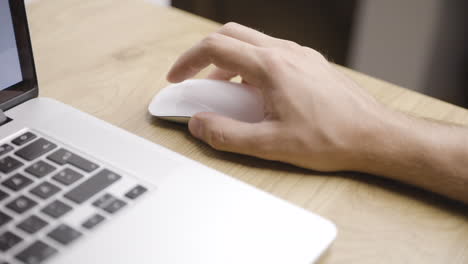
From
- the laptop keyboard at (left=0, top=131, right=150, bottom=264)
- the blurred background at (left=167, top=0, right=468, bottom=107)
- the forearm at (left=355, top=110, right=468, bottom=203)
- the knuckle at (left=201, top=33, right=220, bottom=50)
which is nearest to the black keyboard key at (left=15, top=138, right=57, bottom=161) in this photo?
the laptop keyboard at (left=0, top=131, right=150, bottom=264)

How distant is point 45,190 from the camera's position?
17.1 inches

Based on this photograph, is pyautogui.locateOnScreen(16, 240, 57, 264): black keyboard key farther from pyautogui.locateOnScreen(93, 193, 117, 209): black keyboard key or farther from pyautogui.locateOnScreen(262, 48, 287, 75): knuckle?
pyautogui.locateOnScreen(262, 48, 287, 75): knuckle

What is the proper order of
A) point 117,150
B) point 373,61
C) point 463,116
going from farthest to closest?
point 373,61 < point 463,116 < point 117,150

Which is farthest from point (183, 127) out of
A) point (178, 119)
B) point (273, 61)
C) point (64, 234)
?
point (64, 234)

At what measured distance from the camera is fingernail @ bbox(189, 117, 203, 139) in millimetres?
571

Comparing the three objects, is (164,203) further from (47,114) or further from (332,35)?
(332,35)

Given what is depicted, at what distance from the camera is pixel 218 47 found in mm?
586

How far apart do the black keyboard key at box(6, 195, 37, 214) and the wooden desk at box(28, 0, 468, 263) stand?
0.19 metres

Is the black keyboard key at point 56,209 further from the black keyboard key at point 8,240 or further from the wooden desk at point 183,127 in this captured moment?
the wooden desk at point 183,127

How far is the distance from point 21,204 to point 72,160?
0.21ft

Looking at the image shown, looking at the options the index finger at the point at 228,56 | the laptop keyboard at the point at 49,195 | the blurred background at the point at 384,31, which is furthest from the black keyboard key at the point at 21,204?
the blurred background at the point at 384,31

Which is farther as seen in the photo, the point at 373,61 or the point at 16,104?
the point at 373,61

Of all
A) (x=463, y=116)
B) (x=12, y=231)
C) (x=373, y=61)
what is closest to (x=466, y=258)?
(x=463, y=116)

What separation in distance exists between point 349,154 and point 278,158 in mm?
73
